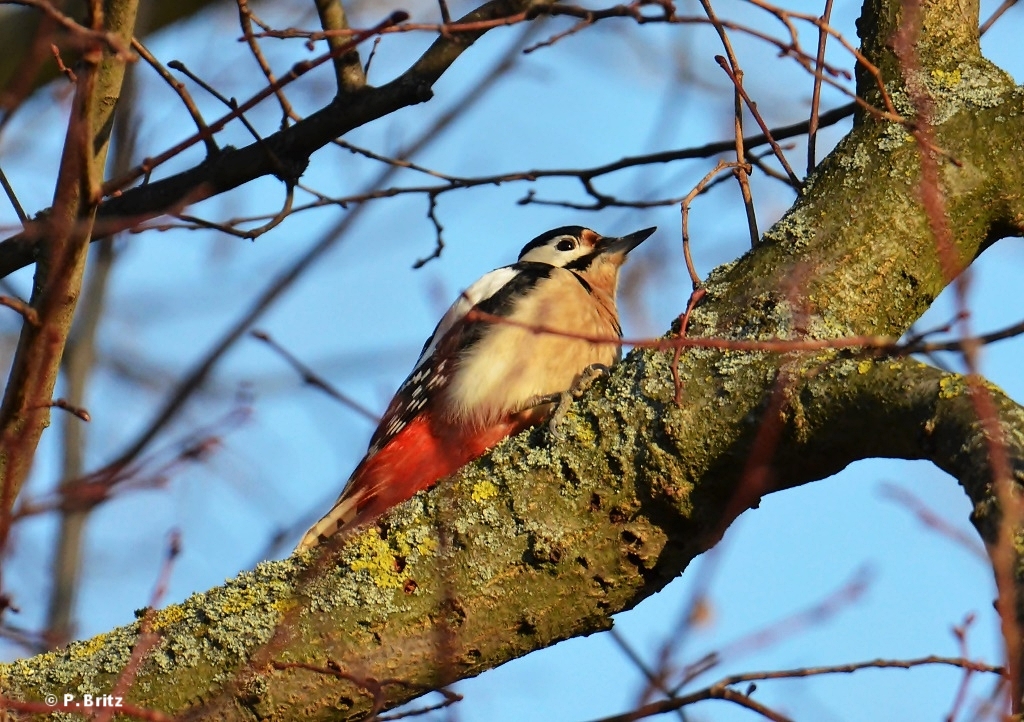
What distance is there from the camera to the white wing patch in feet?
16.4

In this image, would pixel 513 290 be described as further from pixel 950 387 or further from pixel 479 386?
pixel 950 387

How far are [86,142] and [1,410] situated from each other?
545 millimetres

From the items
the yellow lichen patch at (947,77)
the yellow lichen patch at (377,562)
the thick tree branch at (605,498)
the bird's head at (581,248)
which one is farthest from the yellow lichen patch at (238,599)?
the bird's head at (581,248)

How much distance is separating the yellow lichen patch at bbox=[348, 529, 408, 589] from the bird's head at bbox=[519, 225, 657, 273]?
296 centimetres

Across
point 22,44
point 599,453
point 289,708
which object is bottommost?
point 289,708

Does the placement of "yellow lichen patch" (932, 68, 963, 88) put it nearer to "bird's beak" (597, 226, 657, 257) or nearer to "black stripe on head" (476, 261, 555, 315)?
"black stripe on head" (476, 261, 555, 315)

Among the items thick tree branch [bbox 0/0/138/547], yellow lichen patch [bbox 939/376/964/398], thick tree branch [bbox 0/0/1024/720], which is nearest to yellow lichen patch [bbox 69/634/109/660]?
thick tree branch [bbox 0/0/1024/720]

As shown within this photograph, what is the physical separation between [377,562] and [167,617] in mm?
507

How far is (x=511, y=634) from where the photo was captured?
2873 millimetres

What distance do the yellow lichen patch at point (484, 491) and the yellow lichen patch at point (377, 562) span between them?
0.24 meters

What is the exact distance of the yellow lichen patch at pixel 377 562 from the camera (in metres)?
2.88

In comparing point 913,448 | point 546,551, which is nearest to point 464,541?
point 546,551

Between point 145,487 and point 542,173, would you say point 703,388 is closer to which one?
point 145,487

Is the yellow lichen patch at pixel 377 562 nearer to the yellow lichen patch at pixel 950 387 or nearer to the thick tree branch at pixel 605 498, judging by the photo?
the thick tree branch at pixel 605 498
